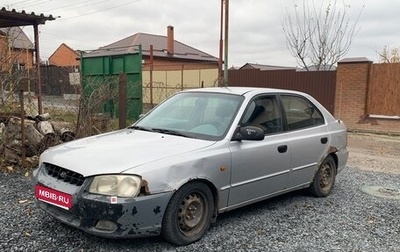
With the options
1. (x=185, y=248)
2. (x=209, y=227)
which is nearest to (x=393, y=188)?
(x=209, y=227)

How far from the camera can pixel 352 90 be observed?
43.3 ft

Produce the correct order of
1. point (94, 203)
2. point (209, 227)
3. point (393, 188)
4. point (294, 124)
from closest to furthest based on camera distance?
point (94, 203) < point (209, 227) < point (294, 124) < point (393, 188)

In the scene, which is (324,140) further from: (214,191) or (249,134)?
(214,191)

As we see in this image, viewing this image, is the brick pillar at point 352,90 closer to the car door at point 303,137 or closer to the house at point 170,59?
the house at point 170,59

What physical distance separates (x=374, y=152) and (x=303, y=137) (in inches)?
216

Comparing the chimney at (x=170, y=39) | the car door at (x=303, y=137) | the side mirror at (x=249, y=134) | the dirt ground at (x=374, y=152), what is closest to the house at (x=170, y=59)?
the chimney at (x=170, y=39)

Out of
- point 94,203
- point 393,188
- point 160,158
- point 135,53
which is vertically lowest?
point 393,188

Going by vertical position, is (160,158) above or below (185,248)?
above

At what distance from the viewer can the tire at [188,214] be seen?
3.56 m

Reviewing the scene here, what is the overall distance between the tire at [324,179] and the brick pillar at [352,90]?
8075mm

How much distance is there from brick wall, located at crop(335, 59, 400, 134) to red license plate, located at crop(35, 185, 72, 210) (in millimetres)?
11546

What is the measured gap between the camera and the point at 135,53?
11703 millimetres

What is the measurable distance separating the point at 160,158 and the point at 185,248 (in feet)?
2.94

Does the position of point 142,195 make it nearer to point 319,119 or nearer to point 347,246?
point 347,246
